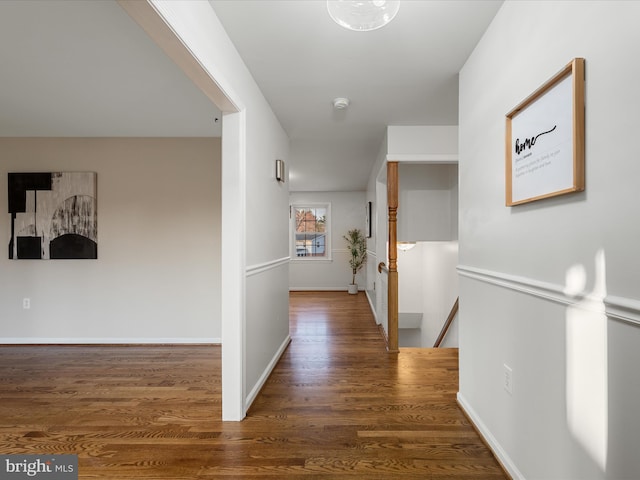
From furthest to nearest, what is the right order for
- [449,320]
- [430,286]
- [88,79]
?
[430,286], [449,320], [88,79]

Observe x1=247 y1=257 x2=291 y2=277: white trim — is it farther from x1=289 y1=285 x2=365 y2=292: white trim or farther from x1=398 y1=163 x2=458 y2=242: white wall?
x1=289 y1=285 x2=365 y2=292: white trim

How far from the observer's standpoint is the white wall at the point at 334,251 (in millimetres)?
7504

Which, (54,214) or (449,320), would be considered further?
(449,320)

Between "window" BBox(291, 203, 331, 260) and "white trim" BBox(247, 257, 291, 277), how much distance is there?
4.08m

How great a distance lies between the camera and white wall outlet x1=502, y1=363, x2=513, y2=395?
1.52 m

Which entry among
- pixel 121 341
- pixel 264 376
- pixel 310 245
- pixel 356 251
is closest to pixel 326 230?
pixel 310 245

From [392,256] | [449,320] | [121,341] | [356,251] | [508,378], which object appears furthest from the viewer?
[356,251]

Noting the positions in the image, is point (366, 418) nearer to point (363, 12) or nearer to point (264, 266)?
point (264, 266)

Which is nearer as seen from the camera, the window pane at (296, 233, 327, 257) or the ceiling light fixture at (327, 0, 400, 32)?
the ceiling light fixture at (327, 0, 400, 32)

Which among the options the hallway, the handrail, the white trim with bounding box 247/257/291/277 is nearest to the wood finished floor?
the hallway

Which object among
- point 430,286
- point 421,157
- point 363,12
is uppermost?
point 363,12

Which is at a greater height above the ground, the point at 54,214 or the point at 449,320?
the point at 54,214
